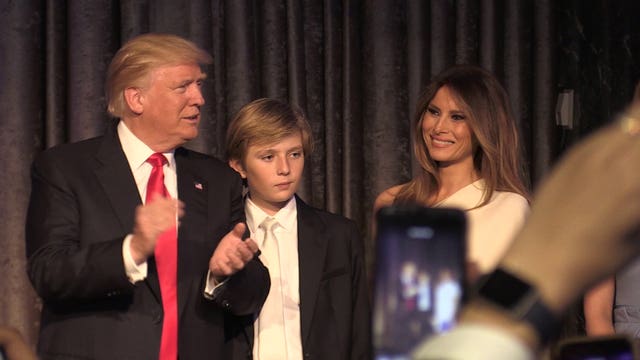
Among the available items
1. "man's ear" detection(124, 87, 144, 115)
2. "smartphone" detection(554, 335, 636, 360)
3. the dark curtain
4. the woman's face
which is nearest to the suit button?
"man's ear" detection(124, 87, 144, 115)

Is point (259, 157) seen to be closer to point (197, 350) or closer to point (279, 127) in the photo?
point (279, 127)

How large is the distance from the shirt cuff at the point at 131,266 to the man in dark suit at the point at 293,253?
0.40m

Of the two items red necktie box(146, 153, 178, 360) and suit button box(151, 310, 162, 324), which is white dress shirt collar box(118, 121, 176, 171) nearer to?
red necktie box(146, 153, 178, 360)

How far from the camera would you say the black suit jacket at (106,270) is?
6.43ft

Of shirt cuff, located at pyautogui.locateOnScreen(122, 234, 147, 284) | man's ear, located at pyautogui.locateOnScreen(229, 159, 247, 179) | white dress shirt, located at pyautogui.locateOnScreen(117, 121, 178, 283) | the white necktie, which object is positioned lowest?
the white necktie

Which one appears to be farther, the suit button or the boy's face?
the boy's face

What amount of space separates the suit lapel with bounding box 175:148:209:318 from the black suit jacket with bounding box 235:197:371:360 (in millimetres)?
229

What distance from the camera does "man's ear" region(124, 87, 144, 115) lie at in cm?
225

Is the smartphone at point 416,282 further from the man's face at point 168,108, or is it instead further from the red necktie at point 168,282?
the man's face at point 168,108

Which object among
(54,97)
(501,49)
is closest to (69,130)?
(54,97)

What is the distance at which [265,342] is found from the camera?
2225mm

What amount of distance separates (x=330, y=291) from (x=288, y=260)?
0.42ft

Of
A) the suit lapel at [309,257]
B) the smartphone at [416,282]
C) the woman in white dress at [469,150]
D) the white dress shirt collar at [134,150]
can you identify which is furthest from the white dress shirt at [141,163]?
the smartphone at [416,282]

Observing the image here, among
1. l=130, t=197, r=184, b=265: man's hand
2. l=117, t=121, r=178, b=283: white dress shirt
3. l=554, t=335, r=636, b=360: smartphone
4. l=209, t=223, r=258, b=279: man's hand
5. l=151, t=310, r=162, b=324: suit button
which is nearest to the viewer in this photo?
l=554, t=335, r=636, b=360: smartphone
